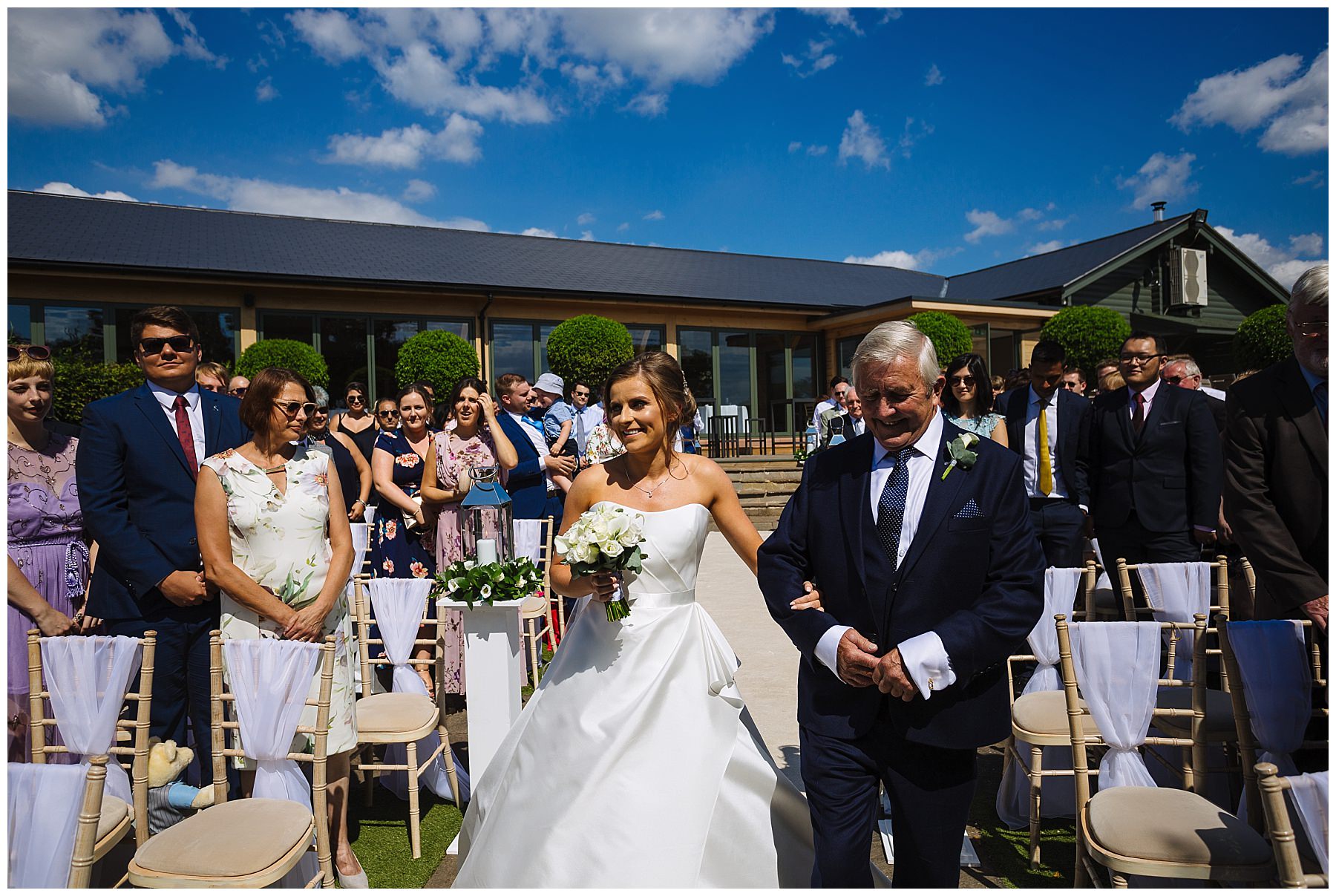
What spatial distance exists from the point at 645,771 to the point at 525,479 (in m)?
4.24

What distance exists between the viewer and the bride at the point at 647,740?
2797 mm

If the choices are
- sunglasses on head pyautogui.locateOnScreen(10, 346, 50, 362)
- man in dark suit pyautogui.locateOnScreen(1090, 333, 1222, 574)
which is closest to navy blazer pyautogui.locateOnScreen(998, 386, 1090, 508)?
man in dark suit pyautogui.locateOnScreen(1090, 333, 1222, 574)

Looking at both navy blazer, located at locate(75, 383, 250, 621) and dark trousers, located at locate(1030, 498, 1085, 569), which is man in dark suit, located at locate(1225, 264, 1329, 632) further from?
navy blazer, located at locate(75, 383, 250, 621)

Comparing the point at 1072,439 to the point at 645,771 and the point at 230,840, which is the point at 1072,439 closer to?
the point at 645,771

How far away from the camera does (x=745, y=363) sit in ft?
70.6

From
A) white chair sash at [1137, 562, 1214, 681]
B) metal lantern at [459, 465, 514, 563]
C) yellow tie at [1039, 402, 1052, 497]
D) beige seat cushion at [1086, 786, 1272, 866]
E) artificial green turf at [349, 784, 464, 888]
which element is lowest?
artificial green turf at [349, 784, 464, 888]

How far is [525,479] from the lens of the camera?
688 centimetres

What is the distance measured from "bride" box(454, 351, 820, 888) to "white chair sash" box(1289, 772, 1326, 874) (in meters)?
1.28

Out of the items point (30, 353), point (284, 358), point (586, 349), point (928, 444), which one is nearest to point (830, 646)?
point (928, 444)

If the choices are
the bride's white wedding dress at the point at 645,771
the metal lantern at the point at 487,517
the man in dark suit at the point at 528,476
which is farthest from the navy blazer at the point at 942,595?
the man in dark suit at the point at 528,476

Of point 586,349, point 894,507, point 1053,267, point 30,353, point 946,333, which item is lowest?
point 894,507

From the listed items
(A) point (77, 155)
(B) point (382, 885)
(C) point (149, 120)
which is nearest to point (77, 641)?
(B) point (382, 885)

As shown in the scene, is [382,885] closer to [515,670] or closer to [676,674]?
[515,670]

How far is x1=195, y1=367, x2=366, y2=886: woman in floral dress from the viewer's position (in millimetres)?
3473
